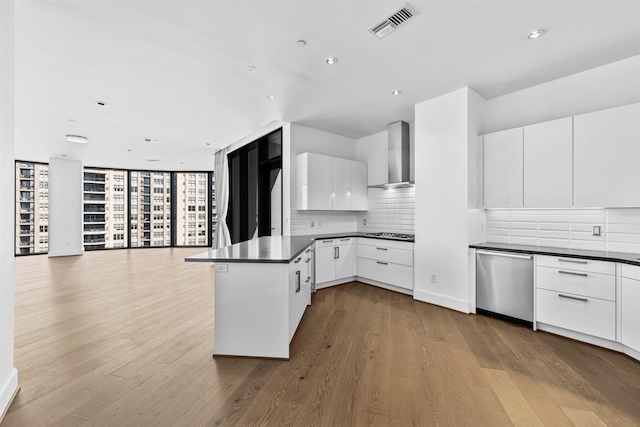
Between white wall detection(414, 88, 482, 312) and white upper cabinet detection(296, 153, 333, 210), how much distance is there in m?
1.51

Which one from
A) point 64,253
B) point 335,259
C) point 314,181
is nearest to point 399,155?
point 314,181

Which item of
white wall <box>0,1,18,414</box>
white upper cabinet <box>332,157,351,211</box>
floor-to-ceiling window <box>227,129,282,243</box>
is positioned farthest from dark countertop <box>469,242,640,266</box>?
white wall <box>0,1,18,414</box>

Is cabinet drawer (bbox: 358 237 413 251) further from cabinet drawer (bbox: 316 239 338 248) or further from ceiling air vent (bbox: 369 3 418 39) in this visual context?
ceiling air vent (bbox: 369 3 418 39)

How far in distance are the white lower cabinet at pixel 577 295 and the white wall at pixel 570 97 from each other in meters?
1.72

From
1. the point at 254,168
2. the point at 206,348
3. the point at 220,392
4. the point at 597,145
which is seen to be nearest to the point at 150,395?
the point at 220,392

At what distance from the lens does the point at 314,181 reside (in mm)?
4711

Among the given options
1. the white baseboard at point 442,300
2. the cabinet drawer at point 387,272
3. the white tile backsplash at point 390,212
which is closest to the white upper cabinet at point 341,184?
the white tile backsplash at point 390,212

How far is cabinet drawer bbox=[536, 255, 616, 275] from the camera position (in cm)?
252

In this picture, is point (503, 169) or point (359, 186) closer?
point (503, 169)

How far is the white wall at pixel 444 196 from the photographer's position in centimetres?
351

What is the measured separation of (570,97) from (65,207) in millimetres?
11072

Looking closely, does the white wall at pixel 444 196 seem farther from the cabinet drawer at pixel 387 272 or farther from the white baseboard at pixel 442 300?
the cabinet drawer at pixel 387 272

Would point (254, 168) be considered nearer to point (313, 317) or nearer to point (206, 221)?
point (313, 317)

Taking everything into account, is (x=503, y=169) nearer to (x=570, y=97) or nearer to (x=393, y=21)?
(x=570, y=97)
